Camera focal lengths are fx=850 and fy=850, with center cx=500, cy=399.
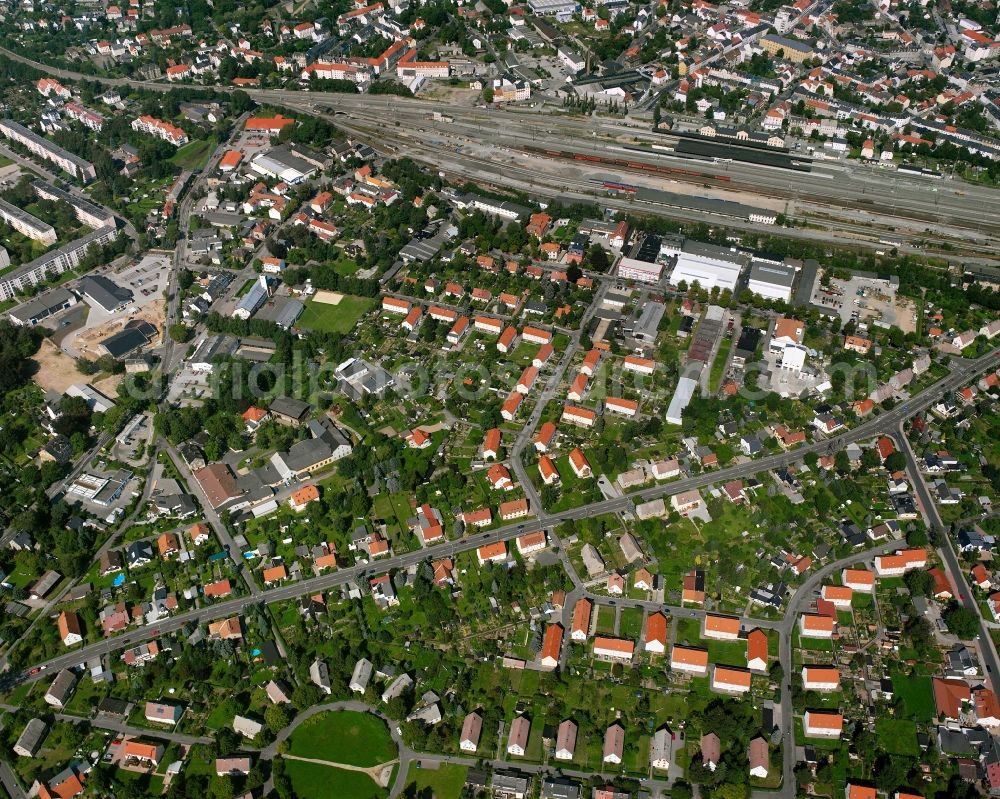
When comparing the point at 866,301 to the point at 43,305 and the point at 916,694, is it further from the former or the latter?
the point at 43,305

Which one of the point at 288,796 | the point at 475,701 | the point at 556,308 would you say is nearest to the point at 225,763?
the point at 288,796

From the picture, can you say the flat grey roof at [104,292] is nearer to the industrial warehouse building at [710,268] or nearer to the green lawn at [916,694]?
the industrial warehouse building at [710,268]

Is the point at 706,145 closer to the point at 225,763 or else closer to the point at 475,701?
the point at 475,701

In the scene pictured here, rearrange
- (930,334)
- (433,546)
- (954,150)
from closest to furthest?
1. (433,546)
2. (930,334)
3. (954,150)

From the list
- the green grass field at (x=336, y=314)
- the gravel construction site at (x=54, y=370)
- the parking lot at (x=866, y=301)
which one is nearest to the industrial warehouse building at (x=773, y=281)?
the parking lot at (x=866, y=301)

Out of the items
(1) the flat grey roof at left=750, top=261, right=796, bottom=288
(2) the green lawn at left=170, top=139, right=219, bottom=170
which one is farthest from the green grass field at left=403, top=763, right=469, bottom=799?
(2) the green lawn at left=170, top=139, right=219, bottom=170

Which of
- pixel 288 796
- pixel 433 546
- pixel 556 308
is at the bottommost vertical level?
pixel 288 796
